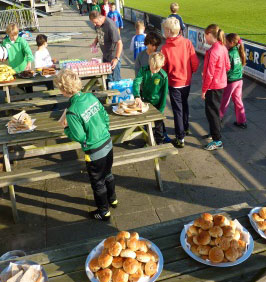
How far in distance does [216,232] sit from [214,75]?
3575 millimetres

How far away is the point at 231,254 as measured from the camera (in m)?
2.44

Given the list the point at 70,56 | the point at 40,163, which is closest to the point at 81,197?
the point at 40,163

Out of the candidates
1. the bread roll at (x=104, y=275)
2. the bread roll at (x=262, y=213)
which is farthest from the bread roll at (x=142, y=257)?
the bread roll at (x=262, y=213)

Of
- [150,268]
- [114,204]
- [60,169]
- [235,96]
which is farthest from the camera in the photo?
[235,96]

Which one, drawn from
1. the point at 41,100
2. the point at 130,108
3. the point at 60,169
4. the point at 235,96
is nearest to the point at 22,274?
the point at 60,169

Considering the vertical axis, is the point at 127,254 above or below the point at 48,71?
below

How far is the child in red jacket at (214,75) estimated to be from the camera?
531cm

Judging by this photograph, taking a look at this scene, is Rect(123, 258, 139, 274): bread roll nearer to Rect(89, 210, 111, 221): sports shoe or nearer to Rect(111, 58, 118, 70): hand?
Rect(89, 210, 111, 221): sports shoe

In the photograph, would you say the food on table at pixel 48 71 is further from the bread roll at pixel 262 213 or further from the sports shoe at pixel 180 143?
the bread roll at pixel 262 213

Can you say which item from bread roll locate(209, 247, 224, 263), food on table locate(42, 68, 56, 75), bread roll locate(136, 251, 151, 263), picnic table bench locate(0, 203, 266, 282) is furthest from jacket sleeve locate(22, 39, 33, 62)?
bread roll locate(209, 247, 224, 263)

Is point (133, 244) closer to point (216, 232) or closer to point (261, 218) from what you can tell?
point (216, 232)

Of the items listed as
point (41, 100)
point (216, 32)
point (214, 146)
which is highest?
point (216, 32)

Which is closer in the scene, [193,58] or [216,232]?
[216,232]

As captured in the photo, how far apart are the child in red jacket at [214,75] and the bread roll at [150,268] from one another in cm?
381
